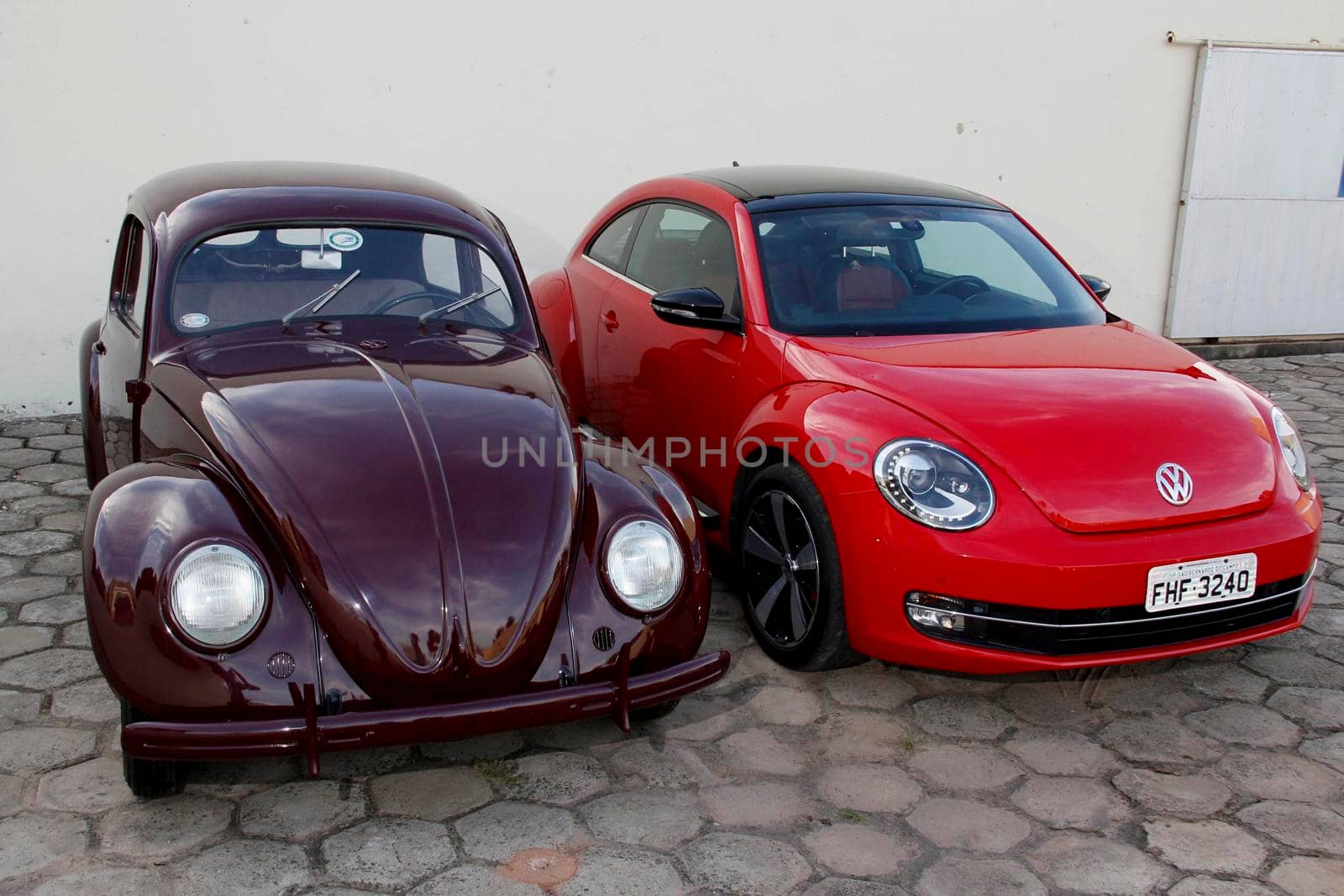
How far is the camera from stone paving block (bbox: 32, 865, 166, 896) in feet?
8.94

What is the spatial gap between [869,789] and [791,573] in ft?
2.61

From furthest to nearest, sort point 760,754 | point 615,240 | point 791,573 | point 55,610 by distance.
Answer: point 615,240 < point 55,610 < point 791,573 < point 760,754

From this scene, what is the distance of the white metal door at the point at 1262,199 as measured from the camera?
867cm

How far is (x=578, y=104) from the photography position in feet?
24.2

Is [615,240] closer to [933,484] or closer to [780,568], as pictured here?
[780,568]

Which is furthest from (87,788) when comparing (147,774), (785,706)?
(785,706)

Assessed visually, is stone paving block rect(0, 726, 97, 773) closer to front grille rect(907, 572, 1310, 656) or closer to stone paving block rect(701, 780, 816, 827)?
stone paving block rect(701, 780, 816, 827)

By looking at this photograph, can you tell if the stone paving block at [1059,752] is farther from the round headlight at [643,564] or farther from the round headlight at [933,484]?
the round headlight at [643,564]

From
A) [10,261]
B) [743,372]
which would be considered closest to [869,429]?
[743,372]

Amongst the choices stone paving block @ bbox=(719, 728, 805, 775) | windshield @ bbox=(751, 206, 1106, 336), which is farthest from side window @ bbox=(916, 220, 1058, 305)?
stone paving block @ bbox=(719, 728, 805, 775)

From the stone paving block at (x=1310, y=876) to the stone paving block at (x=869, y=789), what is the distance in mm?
888

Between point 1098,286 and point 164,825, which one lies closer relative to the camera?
point 164,825

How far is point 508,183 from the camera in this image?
24.2ft

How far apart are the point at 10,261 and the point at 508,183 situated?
9.29 ft
